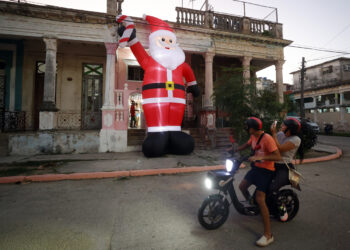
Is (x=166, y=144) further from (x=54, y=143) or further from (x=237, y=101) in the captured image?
(x=54, y=143)

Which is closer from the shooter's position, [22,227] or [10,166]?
[22,227]

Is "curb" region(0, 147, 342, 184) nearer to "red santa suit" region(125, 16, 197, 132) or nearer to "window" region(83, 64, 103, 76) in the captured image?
"red santa suit" region(125, 16, 197, 132)

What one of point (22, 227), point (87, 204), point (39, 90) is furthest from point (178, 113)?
point (39, 90)

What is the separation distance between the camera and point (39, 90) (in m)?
9.58

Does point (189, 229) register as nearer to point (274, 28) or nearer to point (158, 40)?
point (158, 40)

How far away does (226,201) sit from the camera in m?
2.16

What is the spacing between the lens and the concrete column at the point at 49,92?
7.18m

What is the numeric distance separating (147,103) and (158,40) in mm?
2138

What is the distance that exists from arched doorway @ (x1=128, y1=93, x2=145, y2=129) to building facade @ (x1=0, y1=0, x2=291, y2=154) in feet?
0.28

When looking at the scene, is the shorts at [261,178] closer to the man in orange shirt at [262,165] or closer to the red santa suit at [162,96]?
the man in orange shirt at [262,165]

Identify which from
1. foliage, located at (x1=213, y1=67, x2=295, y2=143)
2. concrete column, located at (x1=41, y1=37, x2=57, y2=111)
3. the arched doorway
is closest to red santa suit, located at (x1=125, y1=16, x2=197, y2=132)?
foliage, located at (x1=213, y1=67, x2=295, y2=143)

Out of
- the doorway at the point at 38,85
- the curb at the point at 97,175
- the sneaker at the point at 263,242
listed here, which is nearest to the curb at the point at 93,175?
the curb at the point at 97,175

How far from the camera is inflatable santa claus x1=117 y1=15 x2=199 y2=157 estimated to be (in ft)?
18.7

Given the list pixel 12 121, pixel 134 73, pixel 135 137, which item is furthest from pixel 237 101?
pixel 12 121
